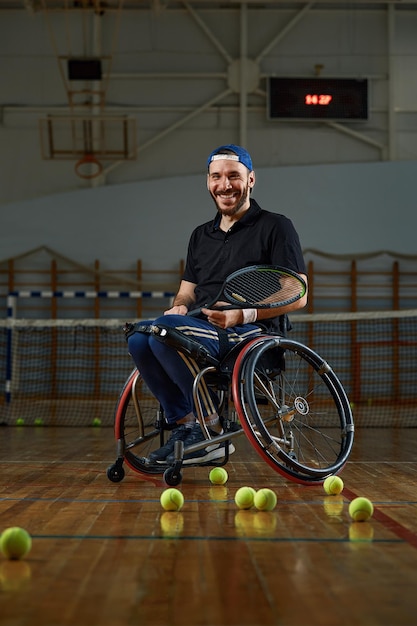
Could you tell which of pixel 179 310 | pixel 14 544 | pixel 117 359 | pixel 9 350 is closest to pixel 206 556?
pixel 14 544

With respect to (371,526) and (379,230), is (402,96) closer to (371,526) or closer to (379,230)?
(379,230)

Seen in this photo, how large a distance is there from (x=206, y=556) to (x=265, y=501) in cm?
72

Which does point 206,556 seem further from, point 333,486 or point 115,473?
point 115,473

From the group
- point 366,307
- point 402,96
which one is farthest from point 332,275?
point 402,96

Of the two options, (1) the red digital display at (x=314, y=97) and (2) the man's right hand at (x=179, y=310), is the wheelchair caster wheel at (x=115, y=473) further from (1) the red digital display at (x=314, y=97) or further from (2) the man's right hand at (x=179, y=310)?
(1) the red digital display at (x=314, y=97)

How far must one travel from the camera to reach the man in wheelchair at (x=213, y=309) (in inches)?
130

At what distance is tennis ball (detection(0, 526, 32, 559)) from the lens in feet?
6.43

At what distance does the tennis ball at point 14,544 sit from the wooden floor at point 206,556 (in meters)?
0.03

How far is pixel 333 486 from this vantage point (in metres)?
3.11

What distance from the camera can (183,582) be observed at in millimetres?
1747

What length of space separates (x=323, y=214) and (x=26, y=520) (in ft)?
35.4

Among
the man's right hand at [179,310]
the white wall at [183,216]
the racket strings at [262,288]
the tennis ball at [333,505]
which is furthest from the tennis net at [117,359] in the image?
the tennis ball at [333,505]

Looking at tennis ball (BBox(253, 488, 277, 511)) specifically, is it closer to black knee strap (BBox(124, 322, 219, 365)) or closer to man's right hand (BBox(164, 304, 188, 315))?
black knee strap (BBox(124, 322, 219, 365))

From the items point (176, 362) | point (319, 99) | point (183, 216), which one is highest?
point (319, 99)
